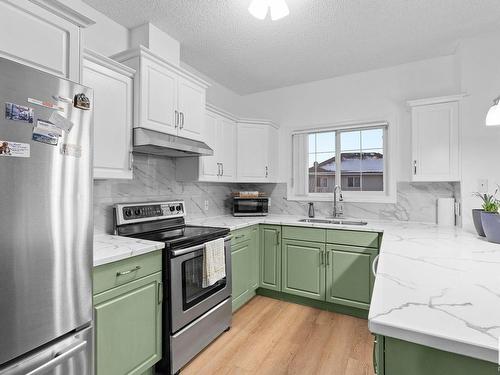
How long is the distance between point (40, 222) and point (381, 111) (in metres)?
3.27

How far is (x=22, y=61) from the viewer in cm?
118

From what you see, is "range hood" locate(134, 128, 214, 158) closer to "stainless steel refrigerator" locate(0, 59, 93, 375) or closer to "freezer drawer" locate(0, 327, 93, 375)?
"stainless steel refrigerator" locate(0, 59, 93, 375)

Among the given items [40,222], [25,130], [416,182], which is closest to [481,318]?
[40,222]

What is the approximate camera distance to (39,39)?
124 cm

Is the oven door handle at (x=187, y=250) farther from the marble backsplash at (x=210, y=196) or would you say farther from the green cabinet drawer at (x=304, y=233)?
the green cabinet drawer at (x=304, y=233)

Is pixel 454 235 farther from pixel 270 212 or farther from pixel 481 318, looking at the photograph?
pixel 270 212

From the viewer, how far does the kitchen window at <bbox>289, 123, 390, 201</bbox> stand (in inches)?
129

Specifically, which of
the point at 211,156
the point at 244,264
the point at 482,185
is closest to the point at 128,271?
the point at 244,264

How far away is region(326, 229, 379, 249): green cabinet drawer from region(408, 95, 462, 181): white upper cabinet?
77 cm

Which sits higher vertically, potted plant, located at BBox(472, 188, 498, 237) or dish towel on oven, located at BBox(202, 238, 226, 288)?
potted plant, located at BBox(472, 188, 498, 237)

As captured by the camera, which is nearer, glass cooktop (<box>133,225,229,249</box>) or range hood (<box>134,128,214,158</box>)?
glass cooktop (<box>133,225,229,249</box>)

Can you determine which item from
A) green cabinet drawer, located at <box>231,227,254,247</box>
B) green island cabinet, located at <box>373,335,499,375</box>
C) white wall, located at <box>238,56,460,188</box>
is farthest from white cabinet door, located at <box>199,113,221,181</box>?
green island cabinet, located at <box>373,335,499,375</box>

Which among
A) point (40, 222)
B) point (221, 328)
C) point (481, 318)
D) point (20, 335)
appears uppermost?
point (40, 222)

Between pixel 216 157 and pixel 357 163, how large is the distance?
173 cm
